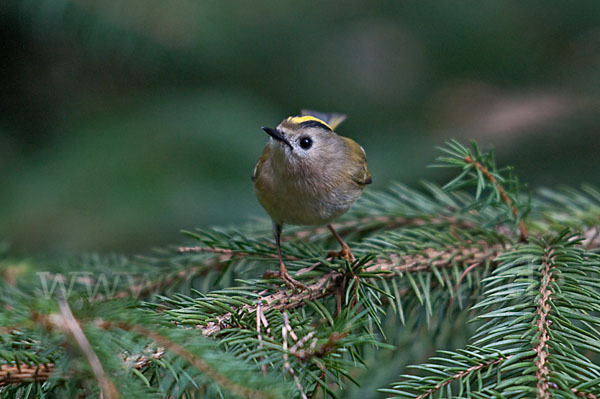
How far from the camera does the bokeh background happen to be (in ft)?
8.18

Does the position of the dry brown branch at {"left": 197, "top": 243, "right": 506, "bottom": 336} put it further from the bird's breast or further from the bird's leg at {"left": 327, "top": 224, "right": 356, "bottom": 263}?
the bird's breast

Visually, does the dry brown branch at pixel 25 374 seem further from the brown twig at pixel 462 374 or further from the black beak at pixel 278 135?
the black beak at pixel 278 135

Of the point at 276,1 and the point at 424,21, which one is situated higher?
the point at 424,21

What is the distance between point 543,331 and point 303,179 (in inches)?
35.1

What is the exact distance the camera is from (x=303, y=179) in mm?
1729

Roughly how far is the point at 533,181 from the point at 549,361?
1.75m

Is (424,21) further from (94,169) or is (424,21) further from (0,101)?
(0,101)

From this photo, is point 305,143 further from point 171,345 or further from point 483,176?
point 171,345

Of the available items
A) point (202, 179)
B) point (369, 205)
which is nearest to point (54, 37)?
point (202, 179)

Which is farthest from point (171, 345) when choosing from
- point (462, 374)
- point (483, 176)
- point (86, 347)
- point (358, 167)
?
point (358, 167)

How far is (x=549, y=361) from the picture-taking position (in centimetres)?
95

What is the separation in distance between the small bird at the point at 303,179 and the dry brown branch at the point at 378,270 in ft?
0.73

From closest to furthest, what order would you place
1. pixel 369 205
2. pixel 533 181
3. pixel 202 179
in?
pixel 369 205 → pixel 533 181 → pixel 202 179

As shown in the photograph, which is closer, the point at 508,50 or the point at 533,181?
the point at 533,181
